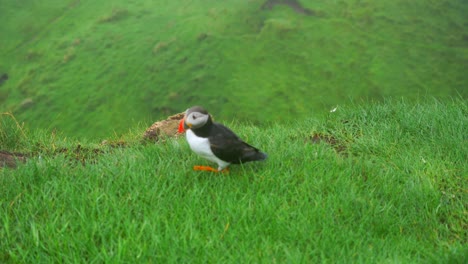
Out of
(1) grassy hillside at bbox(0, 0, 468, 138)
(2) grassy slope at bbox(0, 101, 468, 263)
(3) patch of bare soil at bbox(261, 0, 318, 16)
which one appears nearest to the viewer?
(2) grassy slope at bbox(0, 101, 468, 263)

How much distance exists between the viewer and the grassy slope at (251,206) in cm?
359

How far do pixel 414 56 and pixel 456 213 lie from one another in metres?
19.1

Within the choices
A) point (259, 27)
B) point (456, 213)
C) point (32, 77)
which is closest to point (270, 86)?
point (259, 27)

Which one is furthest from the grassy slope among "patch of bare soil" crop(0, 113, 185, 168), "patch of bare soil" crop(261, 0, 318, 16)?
"patch of bare soil" crop(261, 0, 318, 16)

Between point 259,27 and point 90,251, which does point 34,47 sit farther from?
point 90,251

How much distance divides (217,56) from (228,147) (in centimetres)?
1934

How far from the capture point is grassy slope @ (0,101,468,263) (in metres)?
3.59

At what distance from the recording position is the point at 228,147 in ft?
13.9

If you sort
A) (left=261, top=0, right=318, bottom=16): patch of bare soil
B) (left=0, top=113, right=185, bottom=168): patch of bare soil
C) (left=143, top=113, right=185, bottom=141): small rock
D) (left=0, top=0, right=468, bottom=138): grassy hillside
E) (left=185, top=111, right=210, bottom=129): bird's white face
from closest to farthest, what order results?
(left=185, top=111, right=210, bottom=129): bird's white face < (left=0, top=113, right=185, bottom=168): patch of bare soil < (left=143, top=113, right=185, bottom=141): small rock < (left=0, top=0, right=468, bottom=138): grassy hillside < (left=261, top=0, right=318, bottom=16): patch of bare soil

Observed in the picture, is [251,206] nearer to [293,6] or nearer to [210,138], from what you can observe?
[210,138]

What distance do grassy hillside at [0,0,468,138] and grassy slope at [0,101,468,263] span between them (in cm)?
1421

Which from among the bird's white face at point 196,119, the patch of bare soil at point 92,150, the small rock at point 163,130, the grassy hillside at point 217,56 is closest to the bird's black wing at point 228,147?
the bird's white face at point 196,119

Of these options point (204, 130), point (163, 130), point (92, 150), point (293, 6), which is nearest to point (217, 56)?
point (293, 6)

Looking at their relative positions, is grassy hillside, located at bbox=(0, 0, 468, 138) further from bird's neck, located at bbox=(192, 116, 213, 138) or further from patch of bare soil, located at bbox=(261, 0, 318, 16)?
bird's neck, located at bbox=(192, 116, 213, 138)
